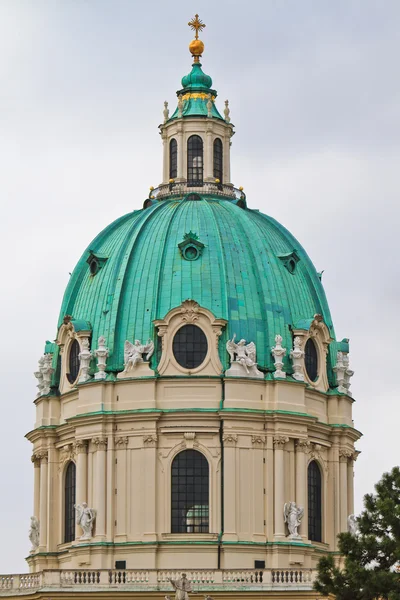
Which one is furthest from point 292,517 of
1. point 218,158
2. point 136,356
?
point 218,158

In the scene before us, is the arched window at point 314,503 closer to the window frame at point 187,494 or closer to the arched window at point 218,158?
the window frame at point 187,494

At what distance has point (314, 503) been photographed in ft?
287

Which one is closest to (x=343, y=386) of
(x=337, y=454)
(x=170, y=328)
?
(x=337, y=454)

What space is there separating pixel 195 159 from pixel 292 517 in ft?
58.3

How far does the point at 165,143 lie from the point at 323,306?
34.3ft

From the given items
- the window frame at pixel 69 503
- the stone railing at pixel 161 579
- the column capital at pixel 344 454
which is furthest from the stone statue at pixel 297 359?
the window frame at pixel 69 503

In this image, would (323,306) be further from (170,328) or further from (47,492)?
(47,492)

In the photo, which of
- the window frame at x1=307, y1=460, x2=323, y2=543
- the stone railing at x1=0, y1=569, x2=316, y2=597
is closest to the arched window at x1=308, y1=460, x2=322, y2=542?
the window frame at x1=307, y1=460, x2=323, y2=543

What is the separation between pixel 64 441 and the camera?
290ft

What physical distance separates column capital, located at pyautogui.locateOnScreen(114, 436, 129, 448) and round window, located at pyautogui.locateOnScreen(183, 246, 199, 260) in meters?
8.17

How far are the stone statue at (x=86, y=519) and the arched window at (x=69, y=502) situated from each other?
7.54ft

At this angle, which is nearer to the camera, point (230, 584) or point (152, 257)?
point (230, 584)

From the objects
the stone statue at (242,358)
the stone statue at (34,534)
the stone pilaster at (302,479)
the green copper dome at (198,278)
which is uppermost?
the green copper dome at (198,278)

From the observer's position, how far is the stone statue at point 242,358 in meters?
85.1
